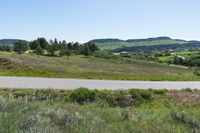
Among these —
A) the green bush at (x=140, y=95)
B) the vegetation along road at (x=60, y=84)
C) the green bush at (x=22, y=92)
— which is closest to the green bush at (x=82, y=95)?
the green bush at (x=22, y=92)

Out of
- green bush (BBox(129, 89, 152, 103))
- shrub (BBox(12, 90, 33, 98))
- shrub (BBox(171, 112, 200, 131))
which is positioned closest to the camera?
shrub (BBox(171, 112, 200, 131))

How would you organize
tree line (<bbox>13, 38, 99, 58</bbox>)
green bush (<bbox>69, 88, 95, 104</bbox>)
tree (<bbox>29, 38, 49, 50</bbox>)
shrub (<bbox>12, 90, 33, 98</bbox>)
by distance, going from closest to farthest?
green bush (<bbox>69, 88, 95, 104</bbox>) < shrub (<bbox>12, 90, 33, 98</bbox>) < tree line (<bbox>13, 38, 99, 58</bbox>) < tree (<bbox>29, 38, 49, 50</bbox>)

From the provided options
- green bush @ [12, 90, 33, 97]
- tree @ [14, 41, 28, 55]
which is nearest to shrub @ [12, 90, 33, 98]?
green bush @ [12, 90, 33, 97]

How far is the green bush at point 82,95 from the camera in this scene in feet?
60.1

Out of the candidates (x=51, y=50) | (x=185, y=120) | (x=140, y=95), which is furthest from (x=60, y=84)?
(x=51, y=50)

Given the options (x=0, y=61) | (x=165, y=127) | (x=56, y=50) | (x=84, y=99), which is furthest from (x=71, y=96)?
(x=56, y=50)

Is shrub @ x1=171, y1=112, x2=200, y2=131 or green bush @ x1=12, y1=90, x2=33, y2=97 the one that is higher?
shrub @ x1=171, y1=112, x2=200, y2=131

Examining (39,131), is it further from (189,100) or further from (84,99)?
(189,100)

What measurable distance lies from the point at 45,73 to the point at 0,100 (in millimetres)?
22310

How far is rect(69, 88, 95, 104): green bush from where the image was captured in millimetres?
18312

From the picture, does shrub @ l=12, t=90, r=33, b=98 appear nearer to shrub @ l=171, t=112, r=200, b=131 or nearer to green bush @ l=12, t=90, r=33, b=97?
green bush @ l=12, t=90, r=33, b=97

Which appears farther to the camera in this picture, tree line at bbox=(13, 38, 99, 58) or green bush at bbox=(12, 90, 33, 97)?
tree line at bbox=(13, 38, 99, 58)

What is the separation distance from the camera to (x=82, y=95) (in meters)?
18.5

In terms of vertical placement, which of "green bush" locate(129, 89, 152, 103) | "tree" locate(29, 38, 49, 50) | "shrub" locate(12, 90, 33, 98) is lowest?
"green bush" locate(129, 89, 152, 103)
